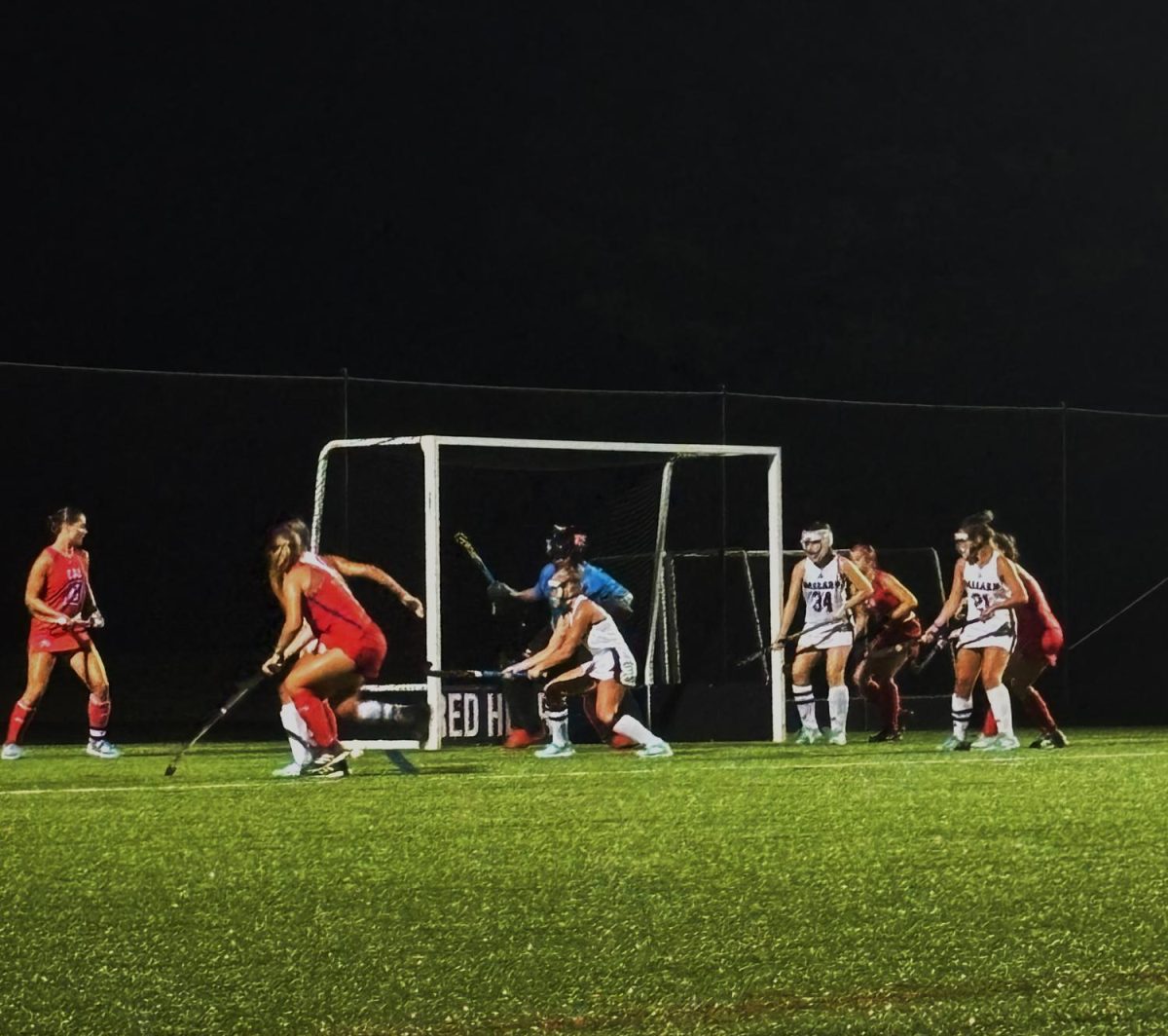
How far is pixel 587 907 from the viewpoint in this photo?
6625 millimetres

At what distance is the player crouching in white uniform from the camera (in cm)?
1428

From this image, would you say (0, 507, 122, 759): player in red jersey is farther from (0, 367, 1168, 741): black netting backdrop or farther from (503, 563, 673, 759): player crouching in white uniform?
(503, 563, 673, 759): player crouching in white uniform

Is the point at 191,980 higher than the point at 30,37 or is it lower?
lower

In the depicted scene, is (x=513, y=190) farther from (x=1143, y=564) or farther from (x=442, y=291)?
(x=1143, y=564)

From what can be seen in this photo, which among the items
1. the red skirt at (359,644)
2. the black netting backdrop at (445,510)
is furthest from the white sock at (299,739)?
the black netting backdrop at (445,510)

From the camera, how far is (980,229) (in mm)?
32250

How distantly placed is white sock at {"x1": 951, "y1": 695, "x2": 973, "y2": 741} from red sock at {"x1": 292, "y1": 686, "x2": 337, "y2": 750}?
4.70 m

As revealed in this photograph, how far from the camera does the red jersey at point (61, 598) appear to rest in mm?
14992

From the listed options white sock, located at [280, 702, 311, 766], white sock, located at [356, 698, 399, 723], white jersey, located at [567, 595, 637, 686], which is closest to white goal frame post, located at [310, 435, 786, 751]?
white jersey, located at [567, 595, 637, 686]

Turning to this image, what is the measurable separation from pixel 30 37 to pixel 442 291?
5.44 metres

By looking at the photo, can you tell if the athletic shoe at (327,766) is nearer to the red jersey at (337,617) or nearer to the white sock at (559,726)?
the red jersey at (337,617)

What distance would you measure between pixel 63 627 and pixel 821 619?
17.7 feet

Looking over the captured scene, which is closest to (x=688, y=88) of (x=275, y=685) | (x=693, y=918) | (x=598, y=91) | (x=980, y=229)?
(x=598, y=91)

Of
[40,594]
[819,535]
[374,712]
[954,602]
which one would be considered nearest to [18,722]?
[40,594]
